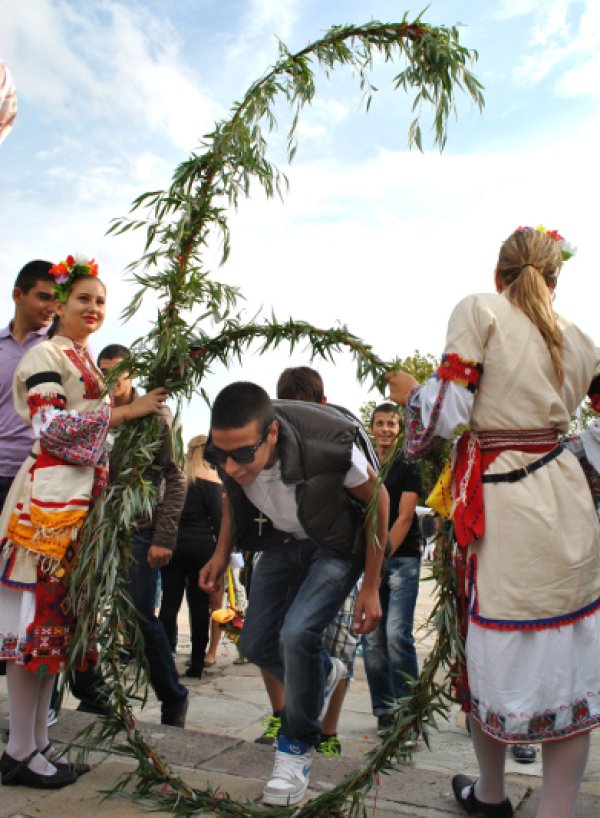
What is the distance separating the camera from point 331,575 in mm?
3355

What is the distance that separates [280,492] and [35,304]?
1.62 metres

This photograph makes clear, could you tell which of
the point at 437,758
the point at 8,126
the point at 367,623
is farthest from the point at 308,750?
the point at 8,126

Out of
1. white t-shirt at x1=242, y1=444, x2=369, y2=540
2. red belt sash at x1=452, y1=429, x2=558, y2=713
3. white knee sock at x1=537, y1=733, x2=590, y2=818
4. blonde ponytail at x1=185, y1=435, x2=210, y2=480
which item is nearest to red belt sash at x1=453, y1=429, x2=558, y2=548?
red belt sash at x1=452, y1=429, x2=558, y2=713

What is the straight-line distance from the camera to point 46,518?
3209mm

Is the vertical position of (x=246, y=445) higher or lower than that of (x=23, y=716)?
higher

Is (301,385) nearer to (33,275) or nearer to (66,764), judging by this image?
(33,275)

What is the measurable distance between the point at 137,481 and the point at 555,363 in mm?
1670

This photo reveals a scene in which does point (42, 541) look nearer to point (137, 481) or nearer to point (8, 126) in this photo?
point (137, 481)

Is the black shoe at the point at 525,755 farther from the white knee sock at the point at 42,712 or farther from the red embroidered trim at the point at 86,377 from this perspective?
the red embroidered trim at the point at 86,377

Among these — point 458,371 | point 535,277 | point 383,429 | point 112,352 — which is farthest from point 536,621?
point 112,352

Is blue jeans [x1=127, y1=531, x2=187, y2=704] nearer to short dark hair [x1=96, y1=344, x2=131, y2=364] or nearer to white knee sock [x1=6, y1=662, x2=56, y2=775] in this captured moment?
white knee sock [x1=6, y1=662, x2=56, y2=775]

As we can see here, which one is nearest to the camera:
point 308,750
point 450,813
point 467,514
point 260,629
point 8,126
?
point 467,514

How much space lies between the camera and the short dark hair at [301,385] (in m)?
4.17

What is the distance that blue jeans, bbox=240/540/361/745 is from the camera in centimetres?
324
